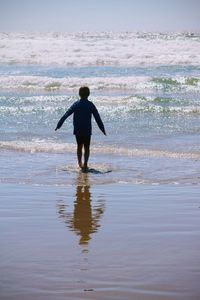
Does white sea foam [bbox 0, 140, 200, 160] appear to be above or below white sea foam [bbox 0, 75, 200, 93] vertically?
below

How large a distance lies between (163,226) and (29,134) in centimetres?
836

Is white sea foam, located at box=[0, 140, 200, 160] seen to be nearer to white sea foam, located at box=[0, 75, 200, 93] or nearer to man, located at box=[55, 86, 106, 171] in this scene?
man, located at box=[55, 86, 106, 171]

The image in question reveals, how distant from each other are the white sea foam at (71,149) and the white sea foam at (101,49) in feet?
81.4

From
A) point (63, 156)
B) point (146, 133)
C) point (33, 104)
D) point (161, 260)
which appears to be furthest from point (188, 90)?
point (161, 260)

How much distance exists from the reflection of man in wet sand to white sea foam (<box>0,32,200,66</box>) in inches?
1163

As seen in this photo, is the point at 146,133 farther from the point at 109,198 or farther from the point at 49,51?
the point at 49,51

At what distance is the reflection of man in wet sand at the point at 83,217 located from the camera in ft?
17.3

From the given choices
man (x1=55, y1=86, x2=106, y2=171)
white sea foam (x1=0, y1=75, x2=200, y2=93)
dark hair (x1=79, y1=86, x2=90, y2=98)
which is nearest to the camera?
dark hair (x1=79, y1=86, x2=90, y2=98)

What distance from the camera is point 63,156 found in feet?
35.2

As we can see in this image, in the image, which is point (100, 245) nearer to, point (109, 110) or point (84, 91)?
point (84, 91)

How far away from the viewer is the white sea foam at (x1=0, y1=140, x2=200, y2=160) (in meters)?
10.6

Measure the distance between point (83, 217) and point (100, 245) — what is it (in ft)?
3.89

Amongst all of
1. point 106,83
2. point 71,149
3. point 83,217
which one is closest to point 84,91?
point 71,149

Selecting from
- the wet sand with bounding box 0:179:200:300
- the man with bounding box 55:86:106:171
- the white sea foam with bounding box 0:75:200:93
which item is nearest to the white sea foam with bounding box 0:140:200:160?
the man with bounding box 55:86:106:171
